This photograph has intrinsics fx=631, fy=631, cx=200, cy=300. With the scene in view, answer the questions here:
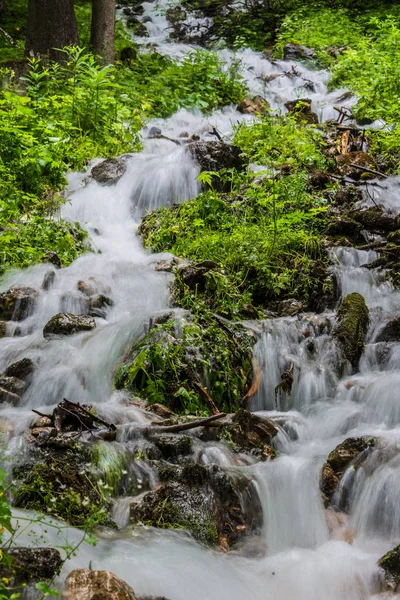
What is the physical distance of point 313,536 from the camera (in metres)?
3.56

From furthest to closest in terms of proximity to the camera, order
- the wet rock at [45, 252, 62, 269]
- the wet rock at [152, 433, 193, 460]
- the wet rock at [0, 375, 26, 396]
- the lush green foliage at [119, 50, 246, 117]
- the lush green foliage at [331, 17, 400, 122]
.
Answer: the lush green foliage at [119, 50, 246, 117] < the lush green foliage at [331, 17, 400, 122] < the wet rock at [45, 252, 62, 269] < the wet rock at [0, 375, 26, 396] < the wet rock at [152, 433, 193, 460]

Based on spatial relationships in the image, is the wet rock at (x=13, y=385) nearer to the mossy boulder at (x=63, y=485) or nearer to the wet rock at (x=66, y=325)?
the wet rock at (x=66, y=325)

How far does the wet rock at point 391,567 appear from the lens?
2983 mm

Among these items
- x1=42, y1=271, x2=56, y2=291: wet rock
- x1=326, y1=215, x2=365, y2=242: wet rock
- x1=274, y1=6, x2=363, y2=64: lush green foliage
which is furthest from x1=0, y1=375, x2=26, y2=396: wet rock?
x1=274, y1=6, x2=363, y2=64: lush green foliage

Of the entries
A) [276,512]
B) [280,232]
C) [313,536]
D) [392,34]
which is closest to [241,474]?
[276,512]

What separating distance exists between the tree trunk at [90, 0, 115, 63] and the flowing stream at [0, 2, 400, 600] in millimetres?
4767

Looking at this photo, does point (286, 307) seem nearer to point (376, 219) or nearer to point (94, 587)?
point (376, 219)

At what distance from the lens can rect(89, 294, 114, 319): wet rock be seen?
5852mm

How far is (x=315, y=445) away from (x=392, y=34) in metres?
10.3

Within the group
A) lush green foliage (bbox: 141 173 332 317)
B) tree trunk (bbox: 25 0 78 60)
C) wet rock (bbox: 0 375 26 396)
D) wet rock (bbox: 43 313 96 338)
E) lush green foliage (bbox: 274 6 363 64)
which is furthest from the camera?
lush green foliage (bbox: 274 6 363 64)

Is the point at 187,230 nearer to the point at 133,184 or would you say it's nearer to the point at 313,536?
the point at 133,184

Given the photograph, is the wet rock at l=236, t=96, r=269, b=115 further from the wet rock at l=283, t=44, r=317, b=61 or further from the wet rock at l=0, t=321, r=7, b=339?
the wet rock at l=0, t=321, r=7, b=339

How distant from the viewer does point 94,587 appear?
2.48 metres

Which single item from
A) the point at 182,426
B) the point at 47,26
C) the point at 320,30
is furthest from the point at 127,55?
the point at 182,426
